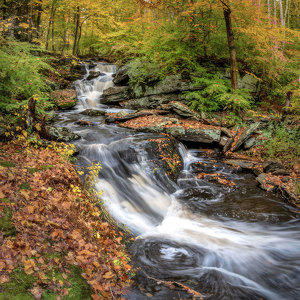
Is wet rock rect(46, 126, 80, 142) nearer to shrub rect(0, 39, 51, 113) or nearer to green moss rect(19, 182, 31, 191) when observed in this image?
shrub rect(0, 39, 51, 113)

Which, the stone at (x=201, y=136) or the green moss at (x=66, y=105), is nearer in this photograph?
the stone at (x=201, y=136)

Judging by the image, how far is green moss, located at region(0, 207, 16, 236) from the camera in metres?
2.83

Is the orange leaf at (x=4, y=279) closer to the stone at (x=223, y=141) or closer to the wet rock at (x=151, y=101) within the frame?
the stone at (x=223, y=141)

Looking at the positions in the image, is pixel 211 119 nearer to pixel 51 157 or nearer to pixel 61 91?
pixel 51 157

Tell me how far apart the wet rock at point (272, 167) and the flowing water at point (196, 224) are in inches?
26.6

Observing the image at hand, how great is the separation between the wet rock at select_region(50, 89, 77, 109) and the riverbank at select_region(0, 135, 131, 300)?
9249 mm

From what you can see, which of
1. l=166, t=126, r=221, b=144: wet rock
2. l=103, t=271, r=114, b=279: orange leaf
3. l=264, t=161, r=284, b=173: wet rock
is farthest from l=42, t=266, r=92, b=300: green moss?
l=166, t=126, r=221, b=144: wet rock

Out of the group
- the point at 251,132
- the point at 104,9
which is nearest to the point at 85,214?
the point at 251,132

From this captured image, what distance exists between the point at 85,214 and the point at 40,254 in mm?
1664

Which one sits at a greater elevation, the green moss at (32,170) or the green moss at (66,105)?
the green moss at (66,105)

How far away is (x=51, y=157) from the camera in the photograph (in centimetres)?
574

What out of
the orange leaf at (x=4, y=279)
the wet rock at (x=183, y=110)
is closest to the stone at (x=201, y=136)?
the wet rock at (x=183, y=110)

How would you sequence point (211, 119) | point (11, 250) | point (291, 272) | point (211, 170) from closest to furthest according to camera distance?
point (11, 250) < point (291, 272) < point (211, 170) < point (211, 119)

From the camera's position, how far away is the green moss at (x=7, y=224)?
2830 millimetres
